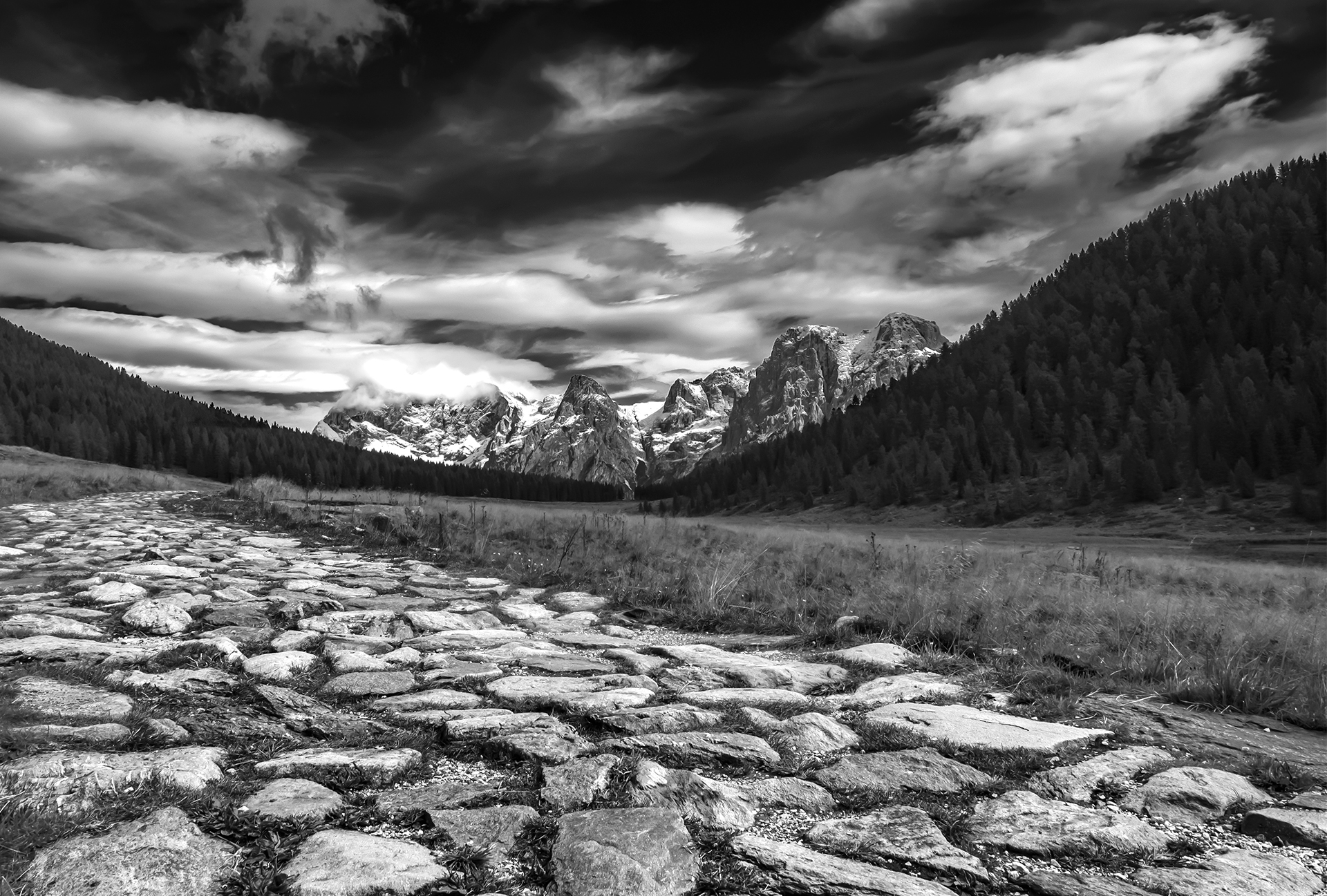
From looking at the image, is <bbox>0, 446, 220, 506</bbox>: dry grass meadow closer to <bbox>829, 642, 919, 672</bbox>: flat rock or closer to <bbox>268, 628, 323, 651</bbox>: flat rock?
<bbox>268, 628, 323, 651</bbox>: flat rock

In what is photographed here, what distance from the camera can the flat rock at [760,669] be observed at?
178 inches

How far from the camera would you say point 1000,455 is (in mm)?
89125

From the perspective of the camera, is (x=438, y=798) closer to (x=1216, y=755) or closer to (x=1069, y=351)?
(x=1216, y=755)

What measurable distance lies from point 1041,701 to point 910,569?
7.64 meters

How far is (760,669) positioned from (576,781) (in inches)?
90.9

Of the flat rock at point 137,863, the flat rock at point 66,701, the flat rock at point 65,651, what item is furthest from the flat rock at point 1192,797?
the flat rock at point 65,651

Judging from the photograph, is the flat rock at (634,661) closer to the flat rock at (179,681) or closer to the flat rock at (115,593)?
the flat rock at (179,681)

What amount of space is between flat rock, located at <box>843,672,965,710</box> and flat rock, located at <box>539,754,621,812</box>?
1.69 metres

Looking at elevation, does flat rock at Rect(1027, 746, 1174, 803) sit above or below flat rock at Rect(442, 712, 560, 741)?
above

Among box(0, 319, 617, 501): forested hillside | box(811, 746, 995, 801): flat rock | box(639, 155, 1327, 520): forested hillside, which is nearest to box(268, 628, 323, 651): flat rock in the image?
box(811, 746, 995, 801): flat rock

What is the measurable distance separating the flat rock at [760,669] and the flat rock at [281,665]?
2330mm

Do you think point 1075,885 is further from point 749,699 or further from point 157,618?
point 157,618

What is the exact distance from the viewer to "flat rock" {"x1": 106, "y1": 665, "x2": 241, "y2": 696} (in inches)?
142

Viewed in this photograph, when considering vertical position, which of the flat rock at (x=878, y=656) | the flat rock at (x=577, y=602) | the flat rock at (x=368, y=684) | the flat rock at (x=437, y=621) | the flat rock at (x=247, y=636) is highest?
the flat rock at (x=878, y=656)
